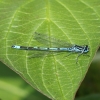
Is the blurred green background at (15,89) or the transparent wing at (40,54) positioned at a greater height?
the transparent wing at (40,54)

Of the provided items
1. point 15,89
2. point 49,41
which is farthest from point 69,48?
point 15,89

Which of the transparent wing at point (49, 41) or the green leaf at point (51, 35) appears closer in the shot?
the green leaf at point (51, 35)

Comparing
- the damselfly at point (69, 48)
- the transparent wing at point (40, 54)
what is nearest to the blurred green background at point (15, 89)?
the damselfly at point (69, 48)

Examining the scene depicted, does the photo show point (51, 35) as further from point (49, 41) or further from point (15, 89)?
point (15, 89)

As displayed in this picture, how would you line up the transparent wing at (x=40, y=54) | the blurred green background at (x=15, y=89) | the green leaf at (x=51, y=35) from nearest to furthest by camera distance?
the green leaf at (x=51, y=35) → the transparent wing at (x=40, y=54) → the blurred green background at (x=15, y=89)

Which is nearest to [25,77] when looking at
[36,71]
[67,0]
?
[36,71]

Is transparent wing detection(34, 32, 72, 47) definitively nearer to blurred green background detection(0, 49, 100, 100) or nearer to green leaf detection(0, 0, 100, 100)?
green leaf detection(0, 0, 100, 100)

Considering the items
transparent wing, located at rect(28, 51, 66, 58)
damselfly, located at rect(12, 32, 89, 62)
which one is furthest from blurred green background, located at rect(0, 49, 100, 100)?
transparent wing, located at rect(28, 51, 66, 58)

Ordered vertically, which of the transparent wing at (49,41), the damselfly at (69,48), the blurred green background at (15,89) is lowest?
the blurred green background at (15,89)

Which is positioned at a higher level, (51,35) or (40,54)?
(51,35)

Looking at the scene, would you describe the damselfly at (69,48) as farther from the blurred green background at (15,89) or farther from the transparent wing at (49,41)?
the blurred green background at (15,89)
